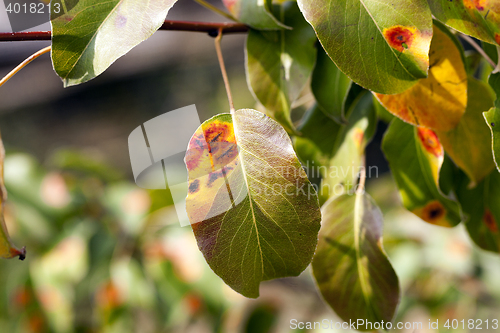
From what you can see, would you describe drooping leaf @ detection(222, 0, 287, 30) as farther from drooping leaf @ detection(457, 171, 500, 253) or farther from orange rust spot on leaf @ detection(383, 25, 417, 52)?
drooping leaf @ detection(457, 171, 500, 253)

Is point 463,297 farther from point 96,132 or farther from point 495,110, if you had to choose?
point 96,132

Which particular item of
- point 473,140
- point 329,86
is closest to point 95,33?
point 329,86

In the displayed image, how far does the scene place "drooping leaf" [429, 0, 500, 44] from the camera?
0.76 feet

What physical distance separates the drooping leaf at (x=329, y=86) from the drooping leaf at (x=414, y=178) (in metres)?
0.08

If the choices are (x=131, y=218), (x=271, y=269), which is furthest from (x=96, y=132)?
(x=271, y=269)

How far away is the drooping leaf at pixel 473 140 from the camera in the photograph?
32 centimetres

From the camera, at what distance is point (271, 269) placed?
242 mm

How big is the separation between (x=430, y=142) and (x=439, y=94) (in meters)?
0.06

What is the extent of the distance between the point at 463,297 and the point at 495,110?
2.53ft

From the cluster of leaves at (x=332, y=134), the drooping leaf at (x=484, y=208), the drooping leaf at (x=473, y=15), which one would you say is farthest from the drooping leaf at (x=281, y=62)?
the drooping leaf at (x=484, y=208)

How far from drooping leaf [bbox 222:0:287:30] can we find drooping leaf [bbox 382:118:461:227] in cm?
17

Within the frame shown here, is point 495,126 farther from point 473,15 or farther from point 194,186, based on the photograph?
point 194,186

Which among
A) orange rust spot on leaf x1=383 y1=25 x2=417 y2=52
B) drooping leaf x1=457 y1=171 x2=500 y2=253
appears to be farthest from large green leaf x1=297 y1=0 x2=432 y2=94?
drooping leaf x1=457 y1=171 x2=500 y2=253

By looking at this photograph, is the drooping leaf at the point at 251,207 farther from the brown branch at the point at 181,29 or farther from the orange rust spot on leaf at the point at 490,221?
the orange rust spot on leaf at the point at 490,221
